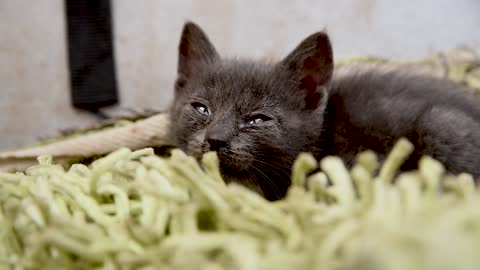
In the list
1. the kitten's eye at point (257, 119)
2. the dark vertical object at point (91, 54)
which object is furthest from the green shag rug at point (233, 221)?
the dark vertical object at point (91, 54)

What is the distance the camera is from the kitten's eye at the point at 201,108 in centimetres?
117

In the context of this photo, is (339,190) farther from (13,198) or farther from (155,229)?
(13,198)

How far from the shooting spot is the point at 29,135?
2148 mm

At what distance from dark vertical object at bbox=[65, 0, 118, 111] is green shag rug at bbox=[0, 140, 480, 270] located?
4.69 feet

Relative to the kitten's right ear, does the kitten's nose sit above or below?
below

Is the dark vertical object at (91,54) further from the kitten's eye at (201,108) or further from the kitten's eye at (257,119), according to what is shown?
the kitten's eye at (257,119)

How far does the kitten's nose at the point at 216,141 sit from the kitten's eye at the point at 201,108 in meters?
0.15

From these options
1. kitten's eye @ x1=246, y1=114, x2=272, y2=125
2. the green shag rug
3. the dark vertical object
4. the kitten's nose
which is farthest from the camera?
the dark vertical object

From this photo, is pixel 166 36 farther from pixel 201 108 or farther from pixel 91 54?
pixel 201 108

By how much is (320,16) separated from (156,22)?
67cm

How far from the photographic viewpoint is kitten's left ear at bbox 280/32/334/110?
3.95ft

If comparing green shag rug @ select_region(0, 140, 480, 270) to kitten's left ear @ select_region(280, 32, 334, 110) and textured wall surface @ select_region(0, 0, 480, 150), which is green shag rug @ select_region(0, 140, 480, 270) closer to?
kitten's left ear @ select_region(280, 32, 334, 110)

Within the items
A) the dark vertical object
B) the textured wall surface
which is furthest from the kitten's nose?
the dark vertical object

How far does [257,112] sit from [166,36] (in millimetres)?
1161
